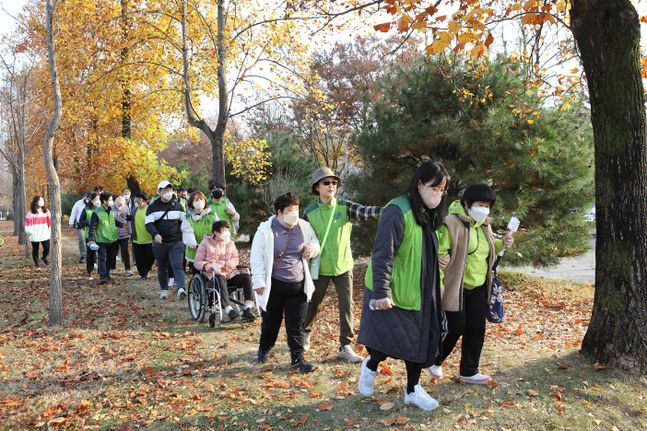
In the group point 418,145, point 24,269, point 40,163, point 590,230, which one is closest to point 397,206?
point 418,145

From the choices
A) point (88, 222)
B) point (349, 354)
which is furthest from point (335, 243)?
point (88, 222)

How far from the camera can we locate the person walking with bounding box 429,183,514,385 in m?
4.09

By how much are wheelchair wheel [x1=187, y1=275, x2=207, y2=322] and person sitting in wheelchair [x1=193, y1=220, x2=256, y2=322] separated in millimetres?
306

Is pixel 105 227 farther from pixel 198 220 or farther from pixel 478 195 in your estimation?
pixel 478 195

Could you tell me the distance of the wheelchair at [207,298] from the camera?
22.9 feet

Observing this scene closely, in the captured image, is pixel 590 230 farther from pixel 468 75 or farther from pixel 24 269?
pixel 24 269

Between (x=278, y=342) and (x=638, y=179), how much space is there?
4.20 meters

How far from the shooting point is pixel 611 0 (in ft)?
14.9

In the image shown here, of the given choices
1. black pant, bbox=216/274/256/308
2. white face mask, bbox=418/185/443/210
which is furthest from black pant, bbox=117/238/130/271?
white face mask, bbox=418/185/443/210

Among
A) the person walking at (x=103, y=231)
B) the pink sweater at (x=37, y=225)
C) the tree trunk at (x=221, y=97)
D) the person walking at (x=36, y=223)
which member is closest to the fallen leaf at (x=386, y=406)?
the tree trunk at (x=221, y=97)

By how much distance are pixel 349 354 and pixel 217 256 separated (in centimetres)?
263

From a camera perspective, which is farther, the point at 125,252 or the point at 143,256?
the point at 125,252

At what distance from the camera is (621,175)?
4.58m

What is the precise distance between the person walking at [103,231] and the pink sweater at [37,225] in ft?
9.25
